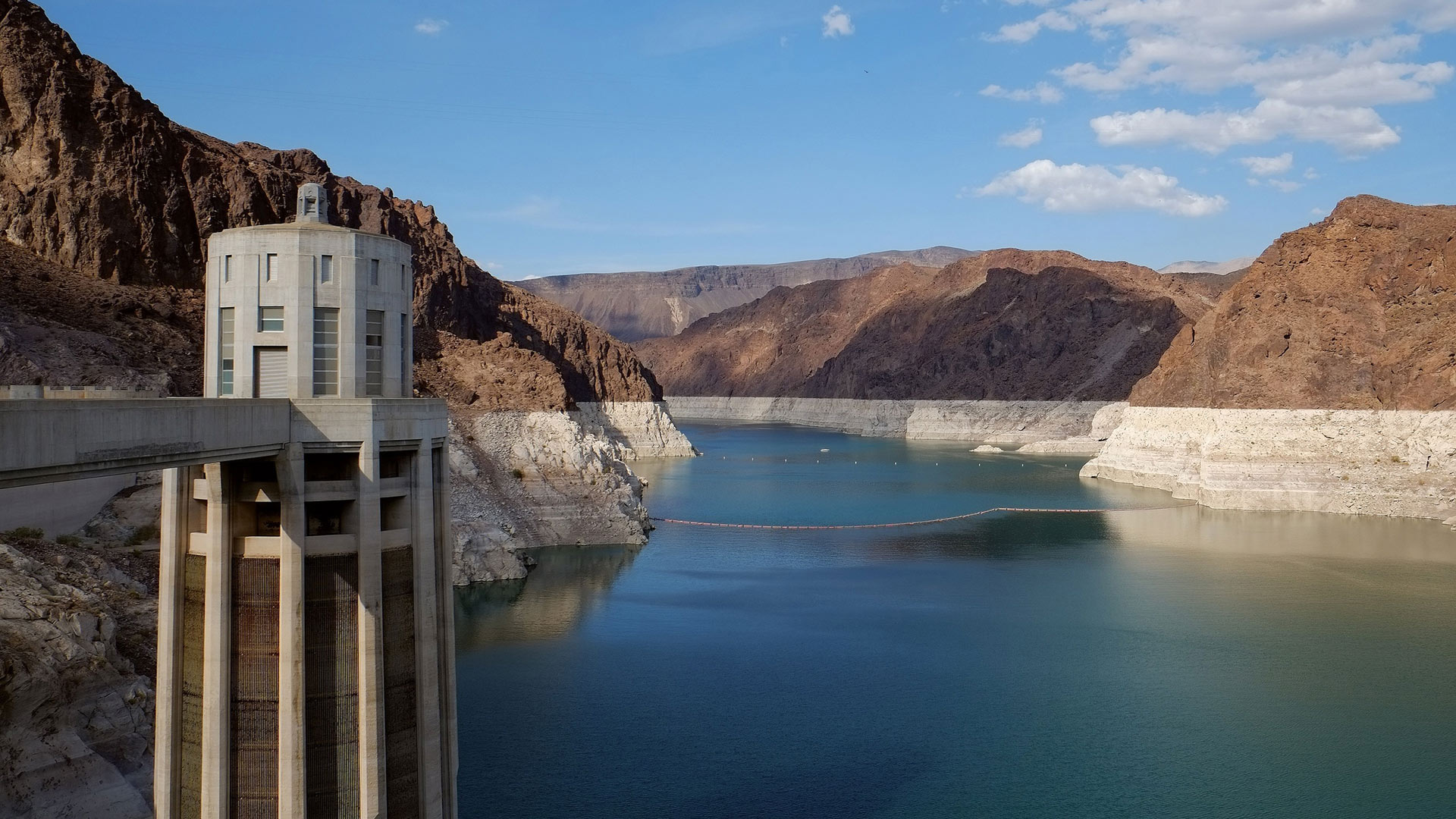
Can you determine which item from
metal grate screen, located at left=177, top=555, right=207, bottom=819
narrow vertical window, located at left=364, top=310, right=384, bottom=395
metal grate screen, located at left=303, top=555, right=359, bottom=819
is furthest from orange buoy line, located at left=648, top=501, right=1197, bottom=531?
metal grate screen, located at left=177, top=555, right=207, bottom=819

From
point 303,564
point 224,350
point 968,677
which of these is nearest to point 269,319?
point 224,350

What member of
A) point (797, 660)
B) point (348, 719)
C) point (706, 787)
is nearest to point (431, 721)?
point (348, 719)

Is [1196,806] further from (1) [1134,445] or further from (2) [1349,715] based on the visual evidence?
(1) [1134,445]

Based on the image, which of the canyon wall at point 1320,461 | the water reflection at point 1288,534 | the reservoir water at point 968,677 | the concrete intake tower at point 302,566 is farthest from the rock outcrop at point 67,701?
the canyon wall at point 1320,461

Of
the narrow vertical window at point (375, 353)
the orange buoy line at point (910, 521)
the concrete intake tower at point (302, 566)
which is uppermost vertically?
the narrow vertical window at point (375, 353)

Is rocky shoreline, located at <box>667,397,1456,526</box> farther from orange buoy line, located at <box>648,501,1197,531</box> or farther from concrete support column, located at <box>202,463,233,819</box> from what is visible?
concrete support column, located at <box>202,463,233,819</box>

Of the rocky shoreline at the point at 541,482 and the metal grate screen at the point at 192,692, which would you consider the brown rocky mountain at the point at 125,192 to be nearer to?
the rocky shoreline at the point at 541,482
